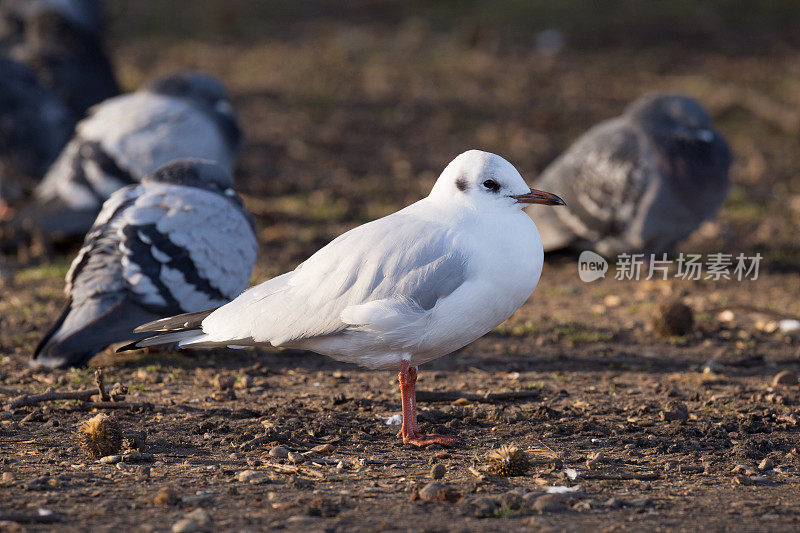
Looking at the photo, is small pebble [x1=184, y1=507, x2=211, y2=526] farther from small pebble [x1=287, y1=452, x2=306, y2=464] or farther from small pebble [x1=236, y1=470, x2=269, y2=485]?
small pebble [x1=287, y1=452, x2=306, y2=464]

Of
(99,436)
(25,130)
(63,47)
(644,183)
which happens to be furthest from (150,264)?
(63,47)

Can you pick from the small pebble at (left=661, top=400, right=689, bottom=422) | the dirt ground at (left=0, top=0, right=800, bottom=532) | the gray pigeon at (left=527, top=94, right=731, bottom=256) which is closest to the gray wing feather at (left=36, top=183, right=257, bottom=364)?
the dirt ground at (left=0, top=0, right=800, bottom=532)

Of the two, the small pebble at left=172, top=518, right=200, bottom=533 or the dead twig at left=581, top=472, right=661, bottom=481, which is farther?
the dead twig at left=581, top=472, right=661, bottom=481

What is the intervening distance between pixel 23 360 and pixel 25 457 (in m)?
1.46

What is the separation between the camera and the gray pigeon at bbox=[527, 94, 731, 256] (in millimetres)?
7133

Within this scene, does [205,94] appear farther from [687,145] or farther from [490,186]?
[490,186]

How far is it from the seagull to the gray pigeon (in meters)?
3.64

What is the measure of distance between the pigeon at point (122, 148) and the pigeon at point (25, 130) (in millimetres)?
987

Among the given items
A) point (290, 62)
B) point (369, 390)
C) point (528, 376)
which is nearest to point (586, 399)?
point (528, 376)

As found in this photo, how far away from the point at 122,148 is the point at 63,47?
2.87 meters

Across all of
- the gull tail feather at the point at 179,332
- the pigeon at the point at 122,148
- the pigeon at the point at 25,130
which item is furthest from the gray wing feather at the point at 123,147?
the gull tail feather at the point at 179,332

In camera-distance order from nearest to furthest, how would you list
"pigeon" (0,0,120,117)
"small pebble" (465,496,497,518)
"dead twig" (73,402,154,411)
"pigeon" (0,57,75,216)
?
1. "small pebble" (465,496,497,518)
2. "dead twig" (73,402,154,411)
3. "pigeon" (0,57,75,216)
4. "pigeon" (0,0,120,117)

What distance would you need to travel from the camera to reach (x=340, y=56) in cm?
1241

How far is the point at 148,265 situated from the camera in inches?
187
